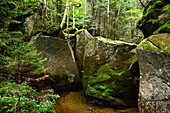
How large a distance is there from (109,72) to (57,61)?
4.35 metres

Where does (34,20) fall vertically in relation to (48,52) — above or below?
above

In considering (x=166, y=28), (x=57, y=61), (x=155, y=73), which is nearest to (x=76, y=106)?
(x=57, y=61)

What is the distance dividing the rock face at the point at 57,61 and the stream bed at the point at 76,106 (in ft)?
4.01

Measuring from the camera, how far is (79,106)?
6578 mm

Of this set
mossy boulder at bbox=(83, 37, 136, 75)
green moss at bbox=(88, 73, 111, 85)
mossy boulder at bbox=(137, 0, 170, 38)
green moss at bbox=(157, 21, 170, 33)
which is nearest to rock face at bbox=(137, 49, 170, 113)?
green moss at bbox=(157, 21, 170, 33)

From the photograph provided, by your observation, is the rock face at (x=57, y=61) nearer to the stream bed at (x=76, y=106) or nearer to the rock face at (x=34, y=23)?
the rock face at (x=34, y=23)

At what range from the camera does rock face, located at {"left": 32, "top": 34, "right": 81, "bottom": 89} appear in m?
7.43

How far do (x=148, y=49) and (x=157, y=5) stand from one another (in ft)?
9.81

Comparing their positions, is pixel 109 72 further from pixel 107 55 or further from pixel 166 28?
pixel 166 28

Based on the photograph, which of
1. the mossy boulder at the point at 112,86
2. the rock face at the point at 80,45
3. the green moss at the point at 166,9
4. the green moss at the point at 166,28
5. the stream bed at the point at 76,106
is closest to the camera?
the green moss at the point at 166,28

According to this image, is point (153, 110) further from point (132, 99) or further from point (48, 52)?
point (48, 52)

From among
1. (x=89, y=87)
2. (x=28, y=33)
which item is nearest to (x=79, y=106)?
(x=89, y=87)

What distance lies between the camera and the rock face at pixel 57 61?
743 cm

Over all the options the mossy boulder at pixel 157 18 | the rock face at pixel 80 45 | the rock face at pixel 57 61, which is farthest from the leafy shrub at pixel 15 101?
the rock face at pixel 80 45
